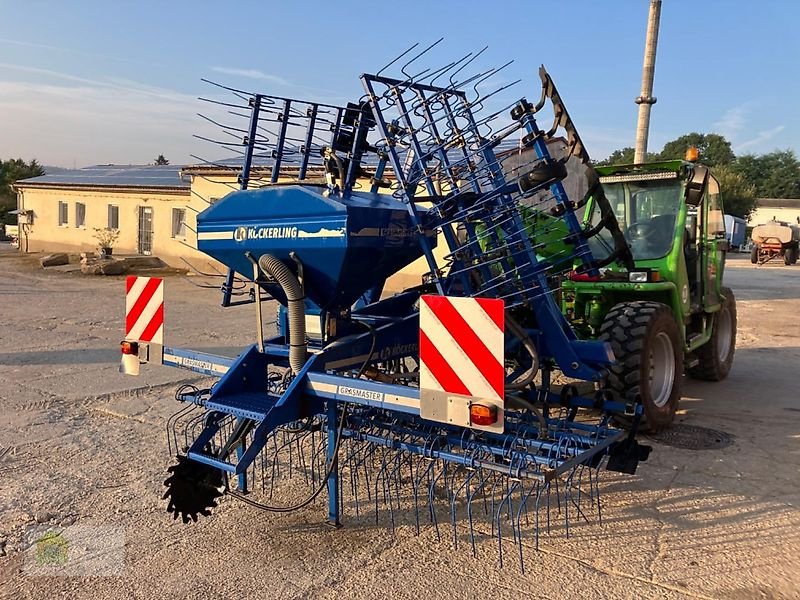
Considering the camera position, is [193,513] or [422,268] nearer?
[193,513]

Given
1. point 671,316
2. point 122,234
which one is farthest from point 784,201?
point 671,316

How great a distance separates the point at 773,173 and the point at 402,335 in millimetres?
84112

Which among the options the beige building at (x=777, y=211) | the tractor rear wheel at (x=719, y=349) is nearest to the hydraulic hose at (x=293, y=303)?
the tractor rear wheel at (x=719, y=349)

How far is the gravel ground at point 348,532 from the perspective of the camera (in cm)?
304

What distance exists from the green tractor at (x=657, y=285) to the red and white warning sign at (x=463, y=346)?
1.84m

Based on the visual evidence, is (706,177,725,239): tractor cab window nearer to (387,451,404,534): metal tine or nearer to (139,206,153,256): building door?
(387,451,404,534): metal tine

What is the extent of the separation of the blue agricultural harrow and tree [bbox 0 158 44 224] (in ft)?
136

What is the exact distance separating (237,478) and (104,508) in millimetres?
733

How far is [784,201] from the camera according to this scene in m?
64.1

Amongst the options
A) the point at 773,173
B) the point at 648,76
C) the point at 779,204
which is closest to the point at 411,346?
the point at 648,76

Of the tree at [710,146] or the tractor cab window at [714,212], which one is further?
the tree at [710,146]

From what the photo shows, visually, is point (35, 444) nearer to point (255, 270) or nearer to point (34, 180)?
point (255, 270)

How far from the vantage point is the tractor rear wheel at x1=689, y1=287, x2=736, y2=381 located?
281 inches

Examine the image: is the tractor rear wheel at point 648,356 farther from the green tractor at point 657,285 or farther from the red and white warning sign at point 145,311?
the red and white warning sign at point 145,311
